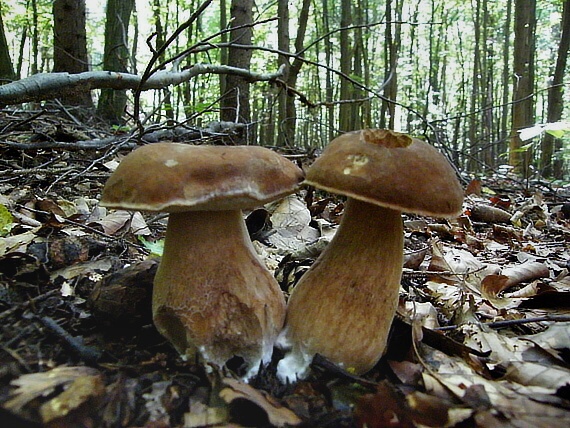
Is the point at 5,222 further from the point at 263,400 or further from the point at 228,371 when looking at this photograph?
the point at 263,400

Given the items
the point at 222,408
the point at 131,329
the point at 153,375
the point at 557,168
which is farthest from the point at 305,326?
the point at 557,168

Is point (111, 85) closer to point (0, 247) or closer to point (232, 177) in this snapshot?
point (0, 247)

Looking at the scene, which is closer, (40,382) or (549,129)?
(40,382)

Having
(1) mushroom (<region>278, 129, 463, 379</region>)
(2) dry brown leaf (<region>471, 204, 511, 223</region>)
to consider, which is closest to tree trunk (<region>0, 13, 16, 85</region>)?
(2) dry brown leaf (<region>471, 204, 511, 223</region>)

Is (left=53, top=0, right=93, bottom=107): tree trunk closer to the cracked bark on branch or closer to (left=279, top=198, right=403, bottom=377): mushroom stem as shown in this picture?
the cracked bark on branch

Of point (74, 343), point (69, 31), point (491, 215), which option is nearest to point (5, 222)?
point (74, 343)

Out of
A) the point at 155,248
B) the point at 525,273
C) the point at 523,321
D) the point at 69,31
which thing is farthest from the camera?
the point at 69,31

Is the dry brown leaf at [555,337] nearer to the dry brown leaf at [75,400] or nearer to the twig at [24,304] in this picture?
the dry brown leaf at [75,400]
